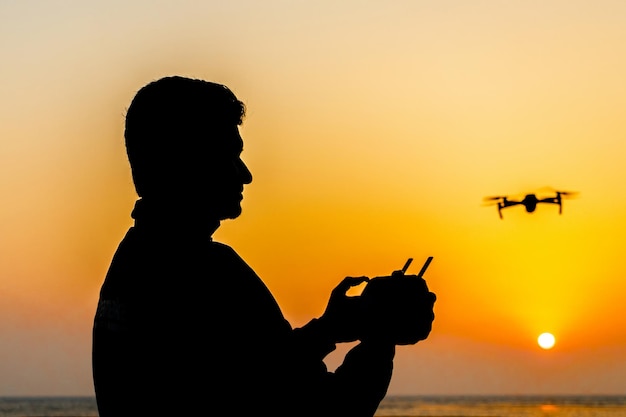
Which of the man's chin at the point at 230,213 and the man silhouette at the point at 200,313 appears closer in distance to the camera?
the man silhouette at the point at 200,313

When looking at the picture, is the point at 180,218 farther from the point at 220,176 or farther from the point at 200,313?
the point at 200,313

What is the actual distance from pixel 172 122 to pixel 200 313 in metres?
0.48

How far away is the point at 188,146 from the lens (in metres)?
→ 2.73

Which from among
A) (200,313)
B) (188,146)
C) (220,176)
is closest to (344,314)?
(200,313)

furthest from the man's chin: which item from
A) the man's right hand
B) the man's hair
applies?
the man's right hand

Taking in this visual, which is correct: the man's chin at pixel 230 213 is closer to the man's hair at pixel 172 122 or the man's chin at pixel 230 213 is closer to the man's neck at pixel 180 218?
the man's neck at pixel 180 218

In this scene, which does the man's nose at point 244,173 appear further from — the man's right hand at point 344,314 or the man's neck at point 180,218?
the man's right hand at point 344,314

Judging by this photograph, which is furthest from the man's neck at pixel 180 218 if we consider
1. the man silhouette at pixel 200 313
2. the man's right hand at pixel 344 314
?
the man's right hand at pixel 344 314

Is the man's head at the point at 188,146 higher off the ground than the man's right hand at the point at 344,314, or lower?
higher

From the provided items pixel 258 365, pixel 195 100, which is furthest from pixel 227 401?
pixel 195 100

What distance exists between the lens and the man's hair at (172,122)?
272cm

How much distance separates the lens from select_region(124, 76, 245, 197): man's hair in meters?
2.72

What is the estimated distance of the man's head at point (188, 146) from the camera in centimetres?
271

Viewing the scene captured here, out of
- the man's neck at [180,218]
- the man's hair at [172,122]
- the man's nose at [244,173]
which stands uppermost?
the man's hair at [172,122]
